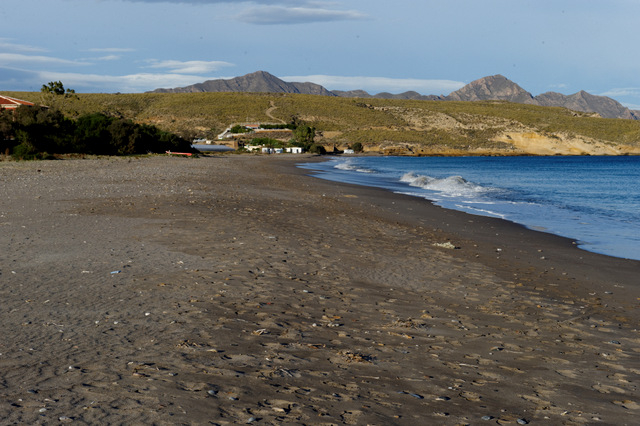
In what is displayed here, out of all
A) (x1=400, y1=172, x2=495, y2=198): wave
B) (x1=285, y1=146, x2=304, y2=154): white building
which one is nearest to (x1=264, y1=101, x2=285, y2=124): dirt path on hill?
(x1=285, y1=146, x2=304, y2=154): white building

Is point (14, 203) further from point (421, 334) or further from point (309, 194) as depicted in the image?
point (421, 334)

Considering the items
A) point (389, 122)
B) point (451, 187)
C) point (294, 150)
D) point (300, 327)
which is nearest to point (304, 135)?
point (294, 150)

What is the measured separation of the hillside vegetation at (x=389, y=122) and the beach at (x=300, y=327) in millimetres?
102842

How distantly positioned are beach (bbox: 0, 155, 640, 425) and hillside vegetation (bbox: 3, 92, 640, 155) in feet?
337

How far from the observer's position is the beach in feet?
14.6

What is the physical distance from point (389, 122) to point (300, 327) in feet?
Result: 448

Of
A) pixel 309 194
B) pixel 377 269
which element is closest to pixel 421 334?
pixel 377 269

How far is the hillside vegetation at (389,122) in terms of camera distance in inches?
4845

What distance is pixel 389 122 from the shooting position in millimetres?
139750

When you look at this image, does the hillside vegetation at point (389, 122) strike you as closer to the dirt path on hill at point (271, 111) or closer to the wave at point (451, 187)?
the dirt path on hill at point (271, 111)

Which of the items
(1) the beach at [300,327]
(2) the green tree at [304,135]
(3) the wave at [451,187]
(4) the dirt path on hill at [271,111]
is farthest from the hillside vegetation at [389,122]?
(1) the beach at [300,327]

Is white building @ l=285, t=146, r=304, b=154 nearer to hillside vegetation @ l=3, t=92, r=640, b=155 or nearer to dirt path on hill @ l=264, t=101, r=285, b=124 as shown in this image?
hillside vegetation @ l=3, t=92, r=640, b=155

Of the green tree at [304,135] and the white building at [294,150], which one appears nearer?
the white building at [294,150]

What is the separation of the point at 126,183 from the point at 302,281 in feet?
53.7
